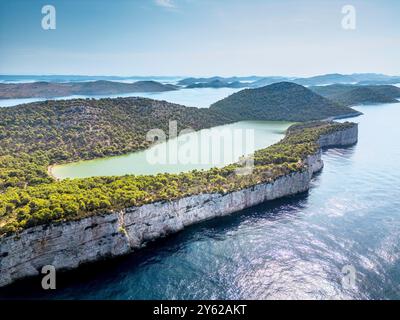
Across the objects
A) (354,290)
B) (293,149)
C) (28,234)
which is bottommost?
(354,290)

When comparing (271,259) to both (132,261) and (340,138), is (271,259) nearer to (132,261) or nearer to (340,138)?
(132,261)

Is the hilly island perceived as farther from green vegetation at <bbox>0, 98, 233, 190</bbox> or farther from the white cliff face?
green vegetation at <bbox>0, 98, 233, 190</bbox>

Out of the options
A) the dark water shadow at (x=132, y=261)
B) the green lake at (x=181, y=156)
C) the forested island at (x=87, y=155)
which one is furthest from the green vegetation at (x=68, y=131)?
the dark water shadow at (x=132, y=261)

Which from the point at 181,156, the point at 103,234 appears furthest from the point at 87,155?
the point at 103,234
